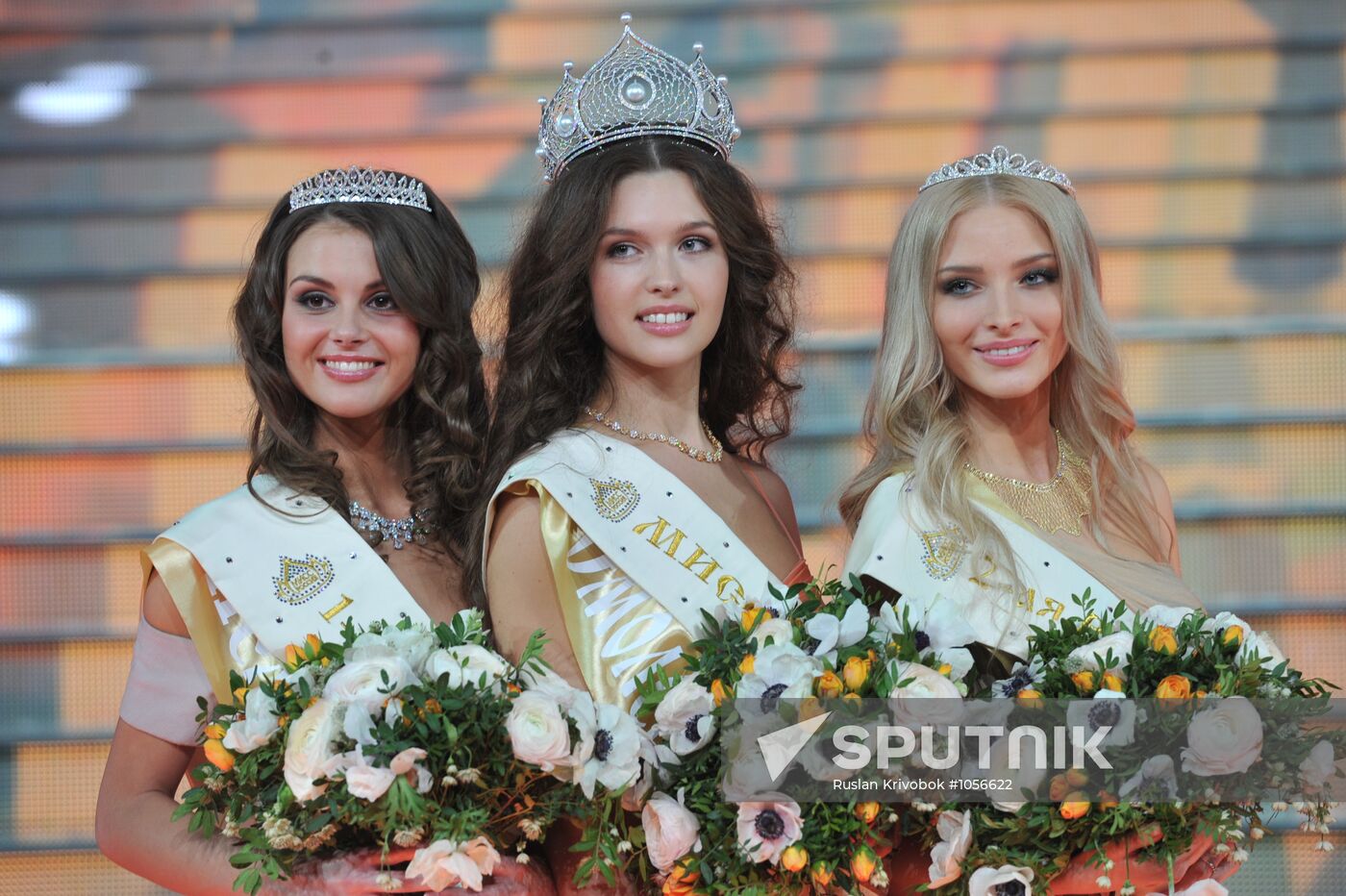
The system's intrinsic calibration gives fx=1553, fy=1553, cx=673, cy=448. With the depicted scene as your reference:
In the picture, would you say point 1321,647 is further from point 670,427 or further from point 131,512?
point 131,512

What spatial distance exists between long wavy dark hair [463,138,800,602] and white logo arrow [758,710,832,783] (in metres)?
0.67

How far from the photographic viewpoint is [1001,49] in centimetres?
429

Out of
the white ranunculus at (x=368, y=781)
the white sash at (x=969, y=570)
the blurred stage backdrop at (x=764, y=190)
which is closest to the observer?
the white ranunculus at (x=368, y=781)

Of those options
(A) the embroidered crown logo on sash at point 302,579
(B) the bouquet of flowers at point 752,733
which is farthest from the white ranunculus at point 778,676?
(A) the embroidered crown logo on sash at point 302,579

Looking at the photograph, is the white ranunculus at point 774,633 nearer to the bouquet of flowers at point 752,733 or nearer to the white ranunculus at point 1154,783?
the bouquet of flowers at point 752,733

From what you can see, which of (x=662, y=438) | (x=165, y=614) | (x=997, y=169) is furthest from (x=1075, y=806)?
(x=165, y=614)

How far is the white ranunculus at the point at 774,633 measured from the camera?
2.04 meters

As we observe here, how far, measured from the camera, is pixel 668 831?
1987mm

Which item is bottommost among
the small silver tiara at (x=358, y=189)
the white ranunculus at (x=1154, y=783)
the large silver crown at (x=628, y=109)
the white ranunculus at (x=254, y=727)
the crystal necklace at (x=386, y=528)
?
the white ranunculus at (x=1154, y=783)

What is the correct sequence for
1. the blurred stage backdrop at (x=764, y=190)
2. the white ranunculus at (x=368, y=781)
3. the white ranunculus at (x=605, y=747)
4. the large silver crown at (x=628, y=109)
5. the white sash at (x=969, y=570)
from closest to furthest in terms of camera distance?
the white ranunculus at (x=368, y=781)
the white ranunculus at (x=605, y=747)
the white sash at (x=969, y=570)
the large silver crown at (x=628, y=109)
the blurred stage backdrop at (x=764, y=190)

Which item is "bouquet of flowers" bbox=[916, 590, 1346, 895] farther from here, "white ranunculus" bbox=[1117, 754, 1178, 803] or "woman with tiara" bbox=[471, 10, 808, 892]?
"woman with tiara" bbox=[471, 10, 808, 892]

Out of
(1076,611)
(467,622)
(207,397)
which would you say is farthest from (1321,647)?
(207,397)

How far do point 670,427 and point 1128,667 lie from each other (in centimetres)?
94

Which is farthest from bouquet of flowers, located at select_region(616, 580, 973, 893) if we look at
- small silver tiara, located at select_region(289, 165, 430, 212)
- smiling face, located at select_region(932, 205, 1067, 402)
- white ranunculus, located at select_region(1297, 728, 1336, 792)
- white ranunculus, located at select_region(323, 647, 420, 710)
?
small silver tiara, located at select_region(289, 165, 430, 212)
